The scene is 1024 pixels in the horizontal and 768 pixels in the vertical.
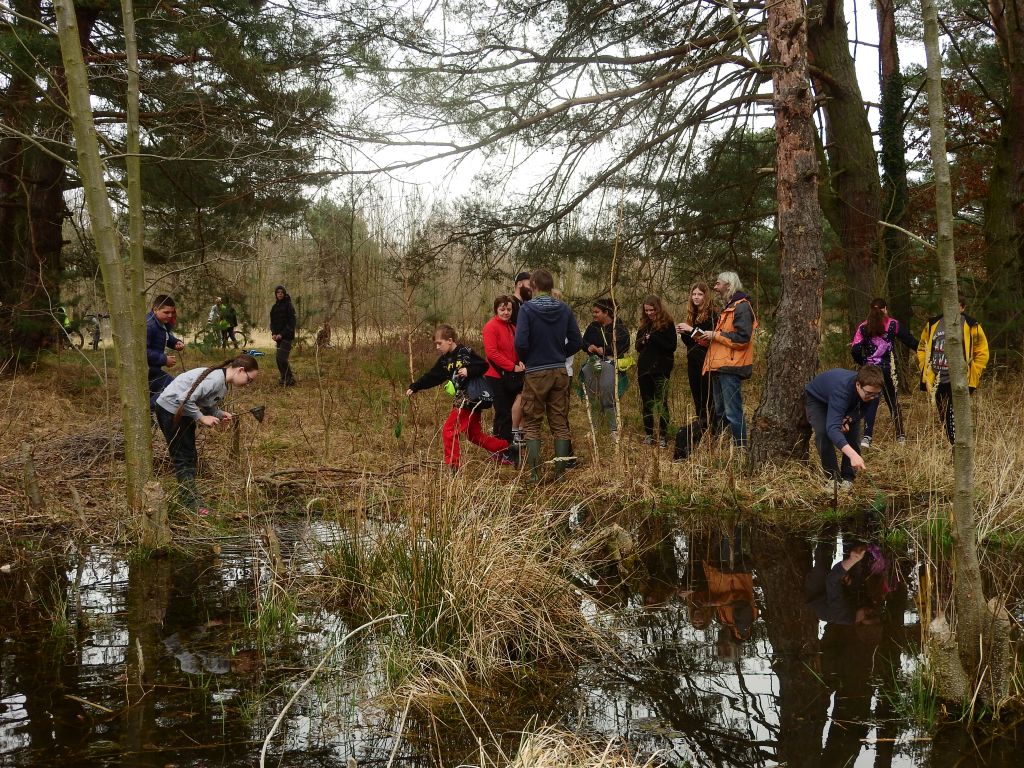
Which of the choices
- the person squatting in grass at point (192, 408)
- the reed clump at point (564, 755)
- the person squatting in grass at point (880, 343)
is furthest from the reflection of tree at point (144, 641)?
the person squatting in grass at point (880, 343)

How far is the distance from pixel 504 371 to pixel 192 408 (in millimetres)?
2866

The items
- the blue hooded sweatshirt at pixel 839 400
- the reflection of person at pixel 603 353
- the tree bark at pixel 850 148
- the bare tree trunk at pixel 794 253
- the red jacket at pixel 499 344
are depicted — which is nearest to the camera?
the blue hooded sweatshirt at pixel 839 400

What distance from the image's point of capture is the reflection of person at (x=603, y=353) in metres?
8.31

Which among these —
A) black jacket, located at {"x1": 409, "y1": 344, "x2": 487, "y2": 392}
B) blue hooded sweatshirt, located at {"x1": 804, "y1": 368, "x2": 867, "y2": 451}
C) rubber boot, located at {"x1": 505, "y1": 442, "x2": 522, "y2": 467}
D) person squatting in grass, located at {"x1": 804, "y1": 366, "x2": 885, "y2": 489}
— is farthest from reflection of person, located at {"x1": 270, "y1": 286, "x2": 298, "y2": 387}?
blue hooded sweatshirt, located at {"x1": 804, "y1": 368, "x2": 867, "y2": 451}

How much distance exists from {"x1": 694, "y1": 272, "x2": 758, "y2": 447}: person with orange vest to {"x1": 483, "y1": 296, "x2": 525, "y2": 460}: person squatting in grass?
1576mm

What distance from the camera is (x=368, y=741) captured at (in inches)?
121

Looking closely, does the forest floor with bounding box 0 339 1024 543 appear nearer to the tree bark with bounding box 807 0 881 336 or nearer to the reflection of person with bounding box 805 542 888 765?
the reflection of person with bounding box 805 542 888 765

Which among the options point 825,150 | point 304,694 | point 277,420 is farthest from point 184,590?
point 825,150

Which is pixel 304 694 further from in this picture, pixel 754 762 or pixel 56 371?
pixel 56 371

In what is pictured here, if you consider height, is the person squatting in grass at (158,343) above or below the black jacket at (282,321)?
below

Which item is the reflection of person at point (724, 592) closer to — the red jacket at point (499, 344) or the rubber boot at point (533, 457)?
the rubber boot at point (533, 457)

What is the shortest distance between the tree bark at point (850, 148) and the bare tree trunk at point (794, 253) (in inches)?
128

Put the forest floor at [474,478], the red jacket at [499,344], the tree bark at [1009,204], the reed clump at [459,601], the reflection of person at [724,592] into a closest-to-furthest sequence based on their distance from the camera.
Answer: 1. the reed clump at [459,601]
2. the reflection of person at [724,592]
3. the forest floor at [474,478]
4. the red jacket at [499,344]
5. the tree bark at [1009,204]

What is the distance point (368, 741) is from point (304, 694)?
1.59 feet
